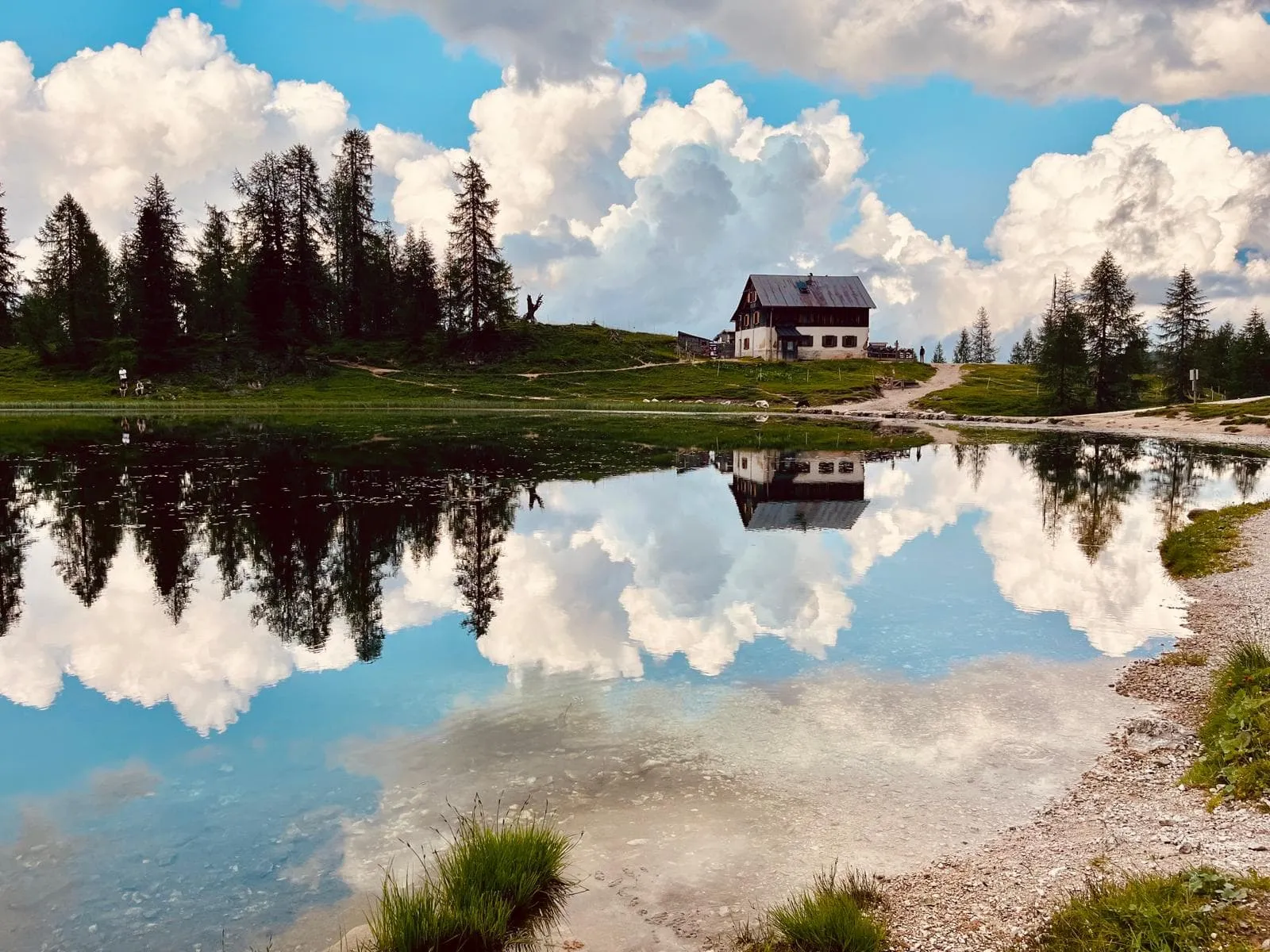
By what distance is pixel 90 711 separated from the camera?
39.0ft

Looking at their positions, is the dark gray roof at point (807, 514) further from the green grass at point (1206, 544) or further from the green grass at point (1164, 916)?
the green grass at point (1164, 916)

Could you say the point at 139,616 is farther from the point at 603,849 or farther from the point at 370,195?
the point at 370,195

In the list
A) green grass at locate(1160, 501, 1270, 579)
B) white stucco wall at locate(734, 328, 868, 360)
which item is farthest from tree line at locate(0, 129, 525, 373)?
green grass at locate(1160, 501, 1270, 579)

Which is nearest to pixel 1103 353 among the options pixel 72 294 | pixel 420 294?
pixel 420 294

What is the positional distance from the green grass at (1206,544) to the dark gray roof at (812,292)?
94144mm

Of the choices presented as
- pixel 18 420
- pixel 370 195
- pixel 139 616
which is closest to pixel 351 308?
pixel 370 195

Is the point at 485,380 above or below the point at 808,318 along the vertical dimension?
below

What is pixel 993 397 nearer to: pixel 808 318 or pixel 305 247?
pixel 808 318

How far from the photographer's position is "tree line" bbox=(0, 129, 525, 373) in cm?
9219

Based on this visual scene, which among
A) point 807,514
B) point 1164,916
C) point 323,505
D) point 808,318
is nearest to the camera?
point 1164,916

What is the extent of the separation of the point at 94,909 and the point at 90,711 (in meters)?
5.42

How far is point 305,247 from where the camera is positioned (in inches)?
4082

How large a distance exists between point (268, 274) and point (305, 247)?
11.2 meters

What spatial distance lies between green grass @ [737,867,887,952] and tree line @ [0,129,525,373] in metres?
95.4
